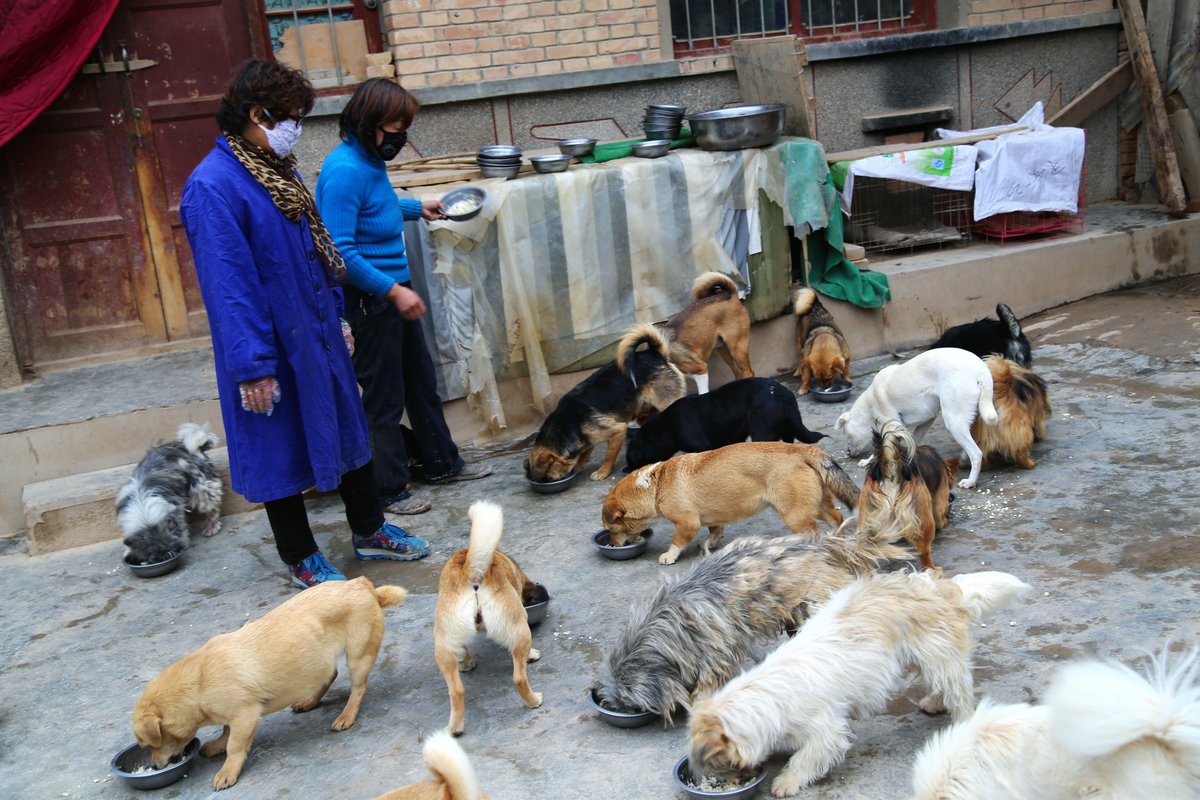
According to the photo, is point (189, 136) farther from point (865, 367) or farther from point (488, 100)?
point (865, 367)

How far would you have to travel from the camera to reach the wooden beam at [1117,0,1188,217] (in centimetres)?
939

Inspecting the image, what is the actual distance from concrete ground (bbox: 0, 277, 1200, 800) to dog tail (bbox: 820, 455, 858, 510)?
58 cm

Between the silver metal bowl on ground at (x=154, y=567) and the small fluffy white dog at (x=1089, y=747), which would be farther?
the silver metal bowl on ground at (x=154, y=567)

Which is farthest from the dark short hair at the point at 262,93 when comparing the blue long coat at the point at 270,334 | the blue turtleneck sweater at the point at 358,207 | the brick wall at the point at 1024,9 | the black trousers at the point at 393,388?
the brick wall at the point at 1024,9

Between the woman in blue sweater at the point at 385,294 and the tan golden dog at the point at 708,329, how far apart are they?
64.6 inches

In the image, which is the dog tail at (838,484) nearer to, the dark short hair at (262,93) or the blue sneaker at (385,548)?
the blue sneaker at (385,548)

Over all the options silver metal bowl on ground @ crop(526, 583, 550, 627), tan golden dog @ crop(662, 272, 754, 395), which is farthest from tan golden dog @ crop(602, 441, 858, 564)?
tan golden dog @ crop(662, 272, 754, 395)

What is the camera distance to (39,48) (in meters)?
Result: 7.44

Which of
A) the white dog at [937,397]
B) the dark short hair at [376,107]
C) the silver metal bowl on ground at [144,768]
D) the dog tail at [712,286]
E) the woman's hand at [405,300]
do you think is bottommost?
the silver metal bowl on ground at [144,768]

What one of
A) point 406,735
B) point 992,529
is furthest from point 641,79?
point 406,735

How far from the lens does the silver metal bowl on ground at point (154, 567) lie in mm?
5926

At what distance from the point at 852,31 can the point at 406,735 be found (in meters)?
8.38

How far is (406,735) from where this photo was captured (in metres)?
4.19

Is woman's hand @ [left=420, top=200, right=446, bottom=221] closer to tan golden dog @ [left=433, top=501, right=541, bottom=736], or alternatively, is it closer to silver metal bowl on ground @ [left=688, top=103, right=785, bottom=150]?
silver metal bowl on ground @ [left=688, top=103, right=785, bottom=150]
